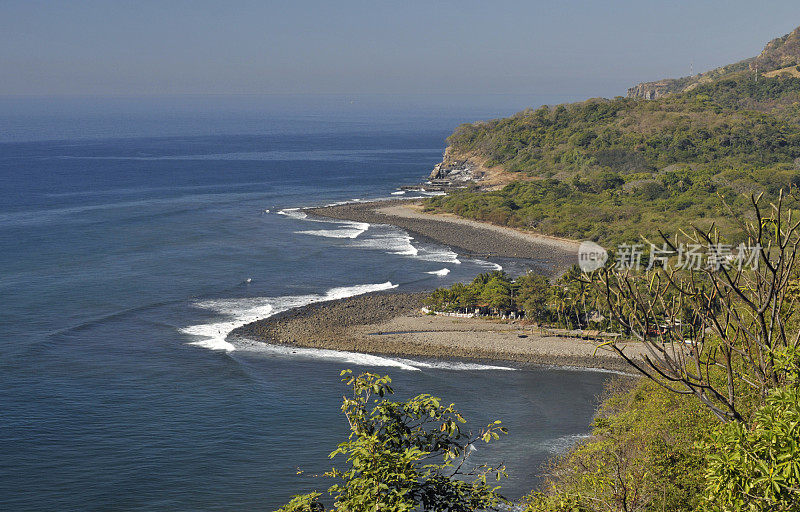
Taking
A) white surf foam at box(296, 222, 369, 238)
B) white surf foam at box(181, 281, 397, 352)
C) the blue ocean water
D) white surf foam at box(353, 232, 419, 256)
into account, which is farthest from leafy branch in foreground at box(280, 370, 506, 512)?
white surf foam at box(296, 222, 369, 238)

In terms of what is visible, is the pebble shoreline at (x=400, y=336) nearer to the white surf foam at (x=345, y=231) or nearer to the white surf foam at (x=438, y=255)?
the white surf foam at (x=438, y=255)

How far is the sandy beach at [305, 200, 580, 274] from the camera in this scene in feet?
219

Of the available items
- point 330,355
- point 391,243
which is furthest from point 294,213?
point 330,355

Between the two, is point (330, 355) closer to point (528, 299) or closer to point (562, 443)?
point (528, 299)

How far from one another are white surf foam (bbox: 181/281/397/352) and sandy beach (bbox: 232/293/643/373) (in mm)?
1179

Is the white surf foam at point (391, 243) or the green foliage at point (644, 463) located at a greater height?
the green foliage at point (644, 463)

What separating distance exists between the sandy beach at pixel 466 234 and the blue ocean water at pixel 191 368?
10.7 feet

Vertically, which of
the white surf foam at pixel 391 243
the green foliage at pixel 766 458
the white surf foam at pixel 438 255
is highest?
the green foliage at pixel 766 458

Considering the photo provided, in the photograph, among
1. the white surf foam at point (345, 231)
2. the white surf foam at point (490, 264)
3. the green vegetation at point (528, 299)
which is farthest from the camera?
the white surf foam at point (345, 231)

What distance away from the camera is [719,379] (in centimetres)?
1983

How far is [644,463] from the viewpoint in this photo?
17484mm

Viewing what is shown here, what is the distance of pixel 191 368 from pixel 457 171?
8866cm

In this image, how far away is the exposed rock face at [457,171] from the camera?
118 metres

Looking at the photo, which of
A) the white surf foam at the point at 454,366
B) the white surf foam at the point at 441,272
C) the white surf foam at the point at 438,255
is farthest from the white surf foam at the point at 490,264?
the white surf foam at the point at 454,366
